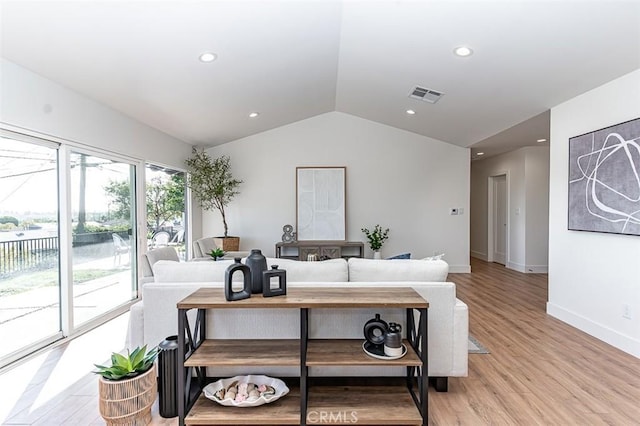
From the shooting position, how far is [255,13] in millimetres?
2812

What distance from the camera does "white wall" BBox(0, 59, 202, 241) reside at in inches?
108

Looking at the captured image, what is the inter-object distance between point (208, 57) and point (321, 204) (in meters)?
3.65

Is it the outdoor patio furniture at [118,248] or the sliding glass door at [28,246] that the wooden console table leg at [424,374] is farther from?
the outdoor patio furniture at [118,248]

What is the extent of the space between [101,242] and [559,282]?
17.3 ft

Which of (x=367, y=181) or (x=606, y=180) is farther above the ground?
(x=367, y=181)

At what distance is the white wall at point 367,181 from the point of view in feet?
21.9

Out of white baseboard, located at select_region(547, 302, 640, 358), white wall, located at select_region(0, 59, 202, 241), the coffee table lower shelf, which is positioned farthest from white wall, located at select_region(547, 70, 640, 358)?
white wall, located at select_region(0, 59, 202, 241)

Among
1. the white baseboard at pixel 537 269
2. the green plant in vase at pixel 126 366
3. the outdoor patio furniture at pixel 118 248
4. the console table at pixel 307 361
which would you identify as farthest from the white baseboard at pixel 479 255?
the green plant in vase at pixel 126 366

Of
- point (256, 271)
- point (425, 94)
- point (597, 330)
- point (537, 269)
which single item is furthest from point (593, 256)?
point (537, 269)

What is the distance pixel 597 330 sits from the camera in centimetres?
339

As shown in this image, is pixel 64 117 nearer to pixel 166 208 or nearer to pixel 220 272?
pixel 220 272

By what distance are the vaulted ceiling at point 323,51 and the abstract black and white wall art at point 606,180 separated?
1.74ft

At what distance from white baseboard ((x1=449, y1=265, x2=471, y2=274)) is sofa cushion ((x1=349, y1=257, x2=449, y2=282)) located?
178 inches

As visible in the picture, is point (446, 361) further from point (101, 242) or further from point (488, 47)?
point (101, 242)
